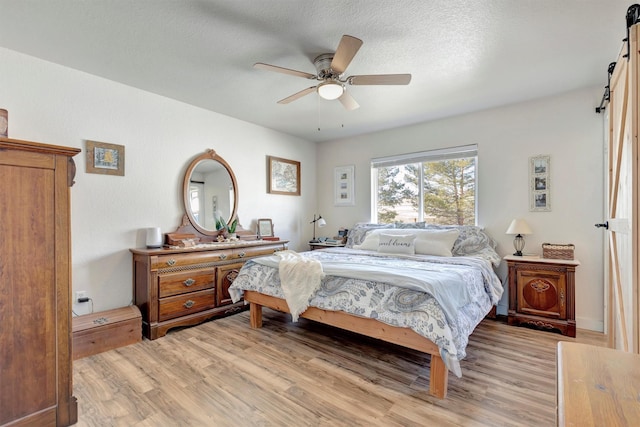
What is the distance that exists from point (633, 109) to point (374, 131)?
3490mm

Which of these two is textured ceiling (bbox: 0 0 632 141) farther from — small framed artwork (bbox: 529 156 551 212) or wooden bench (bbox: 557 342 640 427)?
wooden bench (bbox: 557 342 640 427)

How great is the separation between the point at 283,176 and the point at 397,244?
2.22 meters

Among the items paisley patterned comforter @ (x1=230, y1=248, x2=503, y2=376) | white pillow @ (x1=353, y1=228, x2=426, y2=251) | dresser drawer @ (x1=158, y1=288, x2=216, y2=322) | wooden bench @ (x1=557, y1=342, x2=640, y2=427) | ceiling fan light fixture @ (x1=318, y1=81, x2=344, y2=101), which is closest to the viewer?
wooden bench @ (x1=557, y1=342, x2=640, y2=427)

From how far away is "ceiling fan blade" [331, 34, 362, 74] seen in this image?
1.87m

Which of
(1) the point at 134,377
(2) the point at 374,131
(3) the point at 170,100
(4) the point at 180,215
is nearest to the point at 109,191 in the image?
(4) the point at 180,215

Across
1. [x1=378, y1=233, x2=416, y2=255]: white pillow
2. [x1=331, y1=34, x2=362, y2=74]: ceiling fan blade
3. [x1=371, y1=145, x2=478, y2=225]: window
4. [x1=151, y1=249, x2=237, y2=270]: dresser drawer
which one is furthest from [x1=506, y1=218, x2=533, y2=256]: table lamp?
[x1=151, y1=249, x2=237, y2=270]: dresser drawer

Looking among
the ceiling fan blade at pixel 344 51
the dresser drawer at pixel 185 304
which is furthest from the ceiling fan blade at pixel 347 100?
the dresser drawer at pixel 185 304

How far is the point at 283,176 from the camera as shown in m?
4.82

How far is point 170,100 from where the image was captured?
3426 millimetres

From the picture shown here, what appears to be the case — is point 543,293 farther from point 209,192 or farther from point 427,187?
point 209,192

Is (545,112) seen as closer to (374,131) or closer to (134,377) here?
(374,131)

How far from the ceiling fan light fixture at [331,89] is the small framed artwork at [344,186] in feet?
8.28

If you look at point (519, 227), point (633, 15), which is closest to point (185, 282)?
point (519, 227)

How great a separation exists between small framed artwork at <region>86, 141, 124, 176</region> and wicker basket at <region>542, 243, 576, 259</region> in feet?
14.9
